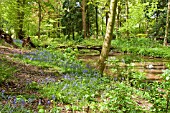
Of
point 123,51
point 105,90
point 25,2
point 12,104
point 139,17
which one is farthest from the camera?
point 139,17

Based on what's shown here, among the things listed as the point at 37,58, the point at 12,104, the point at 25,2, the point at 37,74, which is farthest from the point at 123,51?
the point at 12,104

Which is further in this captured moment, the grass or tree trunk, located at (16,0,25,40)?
tree trunk, located at (16,0,25,40)

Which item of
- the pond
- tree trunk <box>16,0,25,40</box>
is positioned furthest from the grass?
tree trunk <box>16,0,25,40</box>

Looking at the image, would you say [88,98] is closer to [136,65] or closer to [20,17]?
[136,65]

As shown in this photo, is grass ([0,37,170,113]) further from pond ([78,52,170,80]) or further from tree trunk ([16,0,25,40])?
tree trunk ([16,0,25,40])

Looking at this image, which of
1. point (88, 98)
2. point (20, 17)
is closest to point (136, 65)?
point (88, 98)

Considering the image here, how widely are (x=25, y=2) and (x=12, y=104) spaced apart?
68.7 feet

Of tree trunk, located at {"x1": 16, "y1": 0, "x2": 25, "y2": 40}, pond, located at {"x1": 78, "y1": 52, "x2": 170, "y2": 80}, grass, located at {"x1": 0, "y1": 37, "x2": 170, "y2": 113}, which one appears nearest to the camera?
grass, located at {"x1": 0, "y1": 37, "x2": 170, "y2": 113}

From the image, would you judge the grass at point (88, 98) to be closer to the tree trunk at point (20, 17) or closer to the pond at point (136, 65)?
the pond at point (136, 65)

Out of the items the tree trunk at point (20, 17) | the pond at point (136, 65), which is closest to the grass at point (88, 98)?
the pond at point (136, 65)

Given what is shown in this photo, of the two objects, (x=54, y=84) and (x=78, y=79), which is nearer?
(x=54, y=84)

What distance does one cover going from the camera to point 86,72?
875 centimetres

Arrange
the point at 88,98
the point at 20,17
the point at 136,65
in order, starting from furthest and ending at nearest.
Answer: the point at 20,17, the point at 136,65, the point at 88,98

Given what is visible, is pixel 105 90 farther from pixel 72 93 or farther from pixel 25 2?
pixel 25 2
